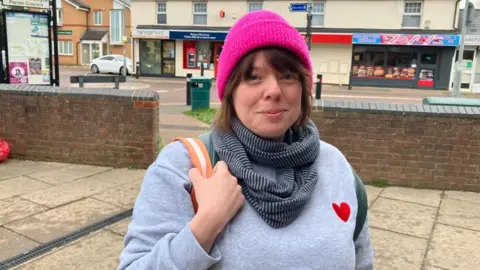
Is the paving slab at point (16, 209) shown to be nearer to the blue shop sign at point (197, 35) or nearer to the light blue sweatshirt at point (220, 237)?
the light blue sweatshirt at point (220, 237)

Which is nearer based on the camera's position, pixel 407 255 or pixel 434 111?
pixel 407 255

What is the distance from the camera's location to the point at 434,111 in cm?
546

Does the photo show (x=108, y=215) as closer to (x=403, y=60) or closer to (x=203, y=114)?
(x=203, y=114)

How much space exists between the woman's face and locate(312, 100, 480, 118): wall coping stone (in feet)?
13.7

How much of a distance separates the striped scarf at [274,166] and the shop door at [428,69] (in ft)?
83.9

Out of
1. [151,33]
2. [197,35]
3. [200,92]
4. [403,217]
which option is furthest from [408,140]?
[151,33]

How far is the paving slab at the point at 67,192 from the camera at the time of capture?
Result: 471 centimetres

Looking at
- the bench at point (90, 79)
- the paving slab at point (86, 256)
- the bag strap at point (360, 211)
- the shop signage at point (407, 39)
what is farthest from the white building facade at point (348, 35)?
the bag strap at point (360, 211)

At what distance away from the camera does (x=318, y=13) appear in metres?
25.9

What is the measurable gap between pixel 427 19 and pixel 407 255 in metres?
23.6

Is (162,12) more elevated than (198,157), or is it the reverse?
(162,12)

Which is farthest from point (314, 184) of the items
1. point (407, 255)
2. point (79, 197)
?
point (79, 197)

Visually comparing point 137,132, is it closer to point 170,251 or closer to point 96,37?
point 170,251

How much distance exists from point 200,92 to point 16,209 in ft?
27.1
